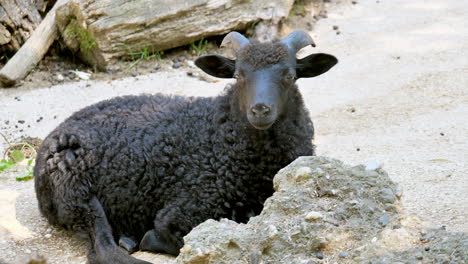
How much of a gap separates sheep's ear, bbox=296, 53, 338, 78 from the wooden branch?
206 inches

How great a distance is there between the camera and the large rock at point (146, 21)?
1034 centimetres

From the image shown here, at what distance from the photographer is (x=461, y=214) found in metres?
5.63

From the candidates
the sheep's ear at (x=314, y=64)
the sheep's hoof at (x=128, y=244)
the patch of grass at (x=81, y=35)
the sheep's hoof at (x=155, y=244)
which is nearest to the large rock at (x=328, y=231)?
the sheep's hoof at (x=155, y=244)

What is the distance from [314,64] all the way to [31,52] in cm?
563

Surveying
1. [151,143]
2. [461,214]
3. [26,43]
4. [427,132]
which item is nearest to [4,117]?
[26,43]

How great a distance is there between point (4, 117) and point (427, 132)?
5594mm

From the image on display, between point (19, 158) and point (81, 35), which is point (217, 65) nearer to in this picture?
point (19, 158)

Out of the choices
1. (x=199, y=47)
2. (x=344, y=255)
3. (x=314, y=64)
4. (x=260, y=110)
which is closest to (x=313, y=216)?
(x=344, y=255)

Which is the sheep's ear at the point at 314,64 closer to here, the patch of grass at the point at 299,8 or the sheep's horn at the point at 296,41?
the sheep's horn at the point at 296,41

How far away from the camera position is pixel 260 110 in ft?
19.0

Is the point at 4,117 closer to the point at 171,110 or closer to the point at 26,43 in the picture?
the point at 26,43

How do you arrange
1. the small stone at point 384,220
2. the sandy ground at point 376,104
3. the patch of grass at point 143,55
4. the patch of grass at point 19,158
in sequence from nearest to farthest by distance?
the small stone at point 384,220 < the sandy ground at point 376,104 < the patch of grass at point 19,158 < the patch of grass at point 143,55

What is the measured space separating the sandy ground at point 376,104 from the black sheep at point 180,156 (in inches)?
14.2

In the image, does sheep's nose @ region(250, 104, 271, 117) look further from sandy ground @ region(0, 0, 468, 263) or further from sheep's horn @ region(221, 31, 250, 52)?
sandy ground @ region(0, 0, 468, 263)
